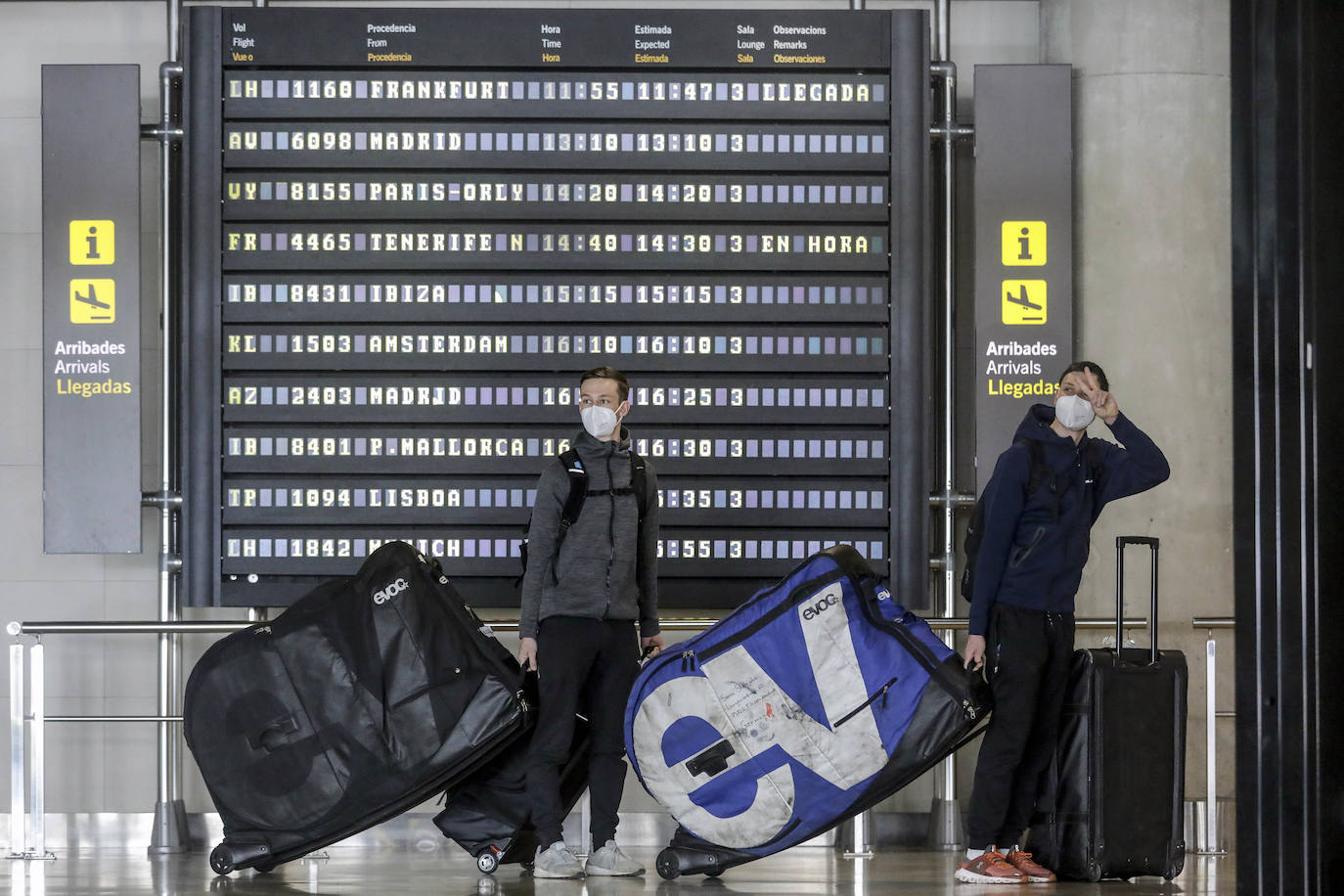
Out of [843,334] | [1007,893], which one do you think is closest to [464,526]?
[843,334]

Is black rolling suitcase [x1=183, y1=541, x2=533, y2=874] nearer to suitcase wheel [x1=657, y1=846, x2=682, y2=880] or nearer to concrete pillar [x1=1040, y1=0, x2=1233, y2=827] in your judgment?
suitcase wheel [x1=657, y1=846, x2=682, y2=880]

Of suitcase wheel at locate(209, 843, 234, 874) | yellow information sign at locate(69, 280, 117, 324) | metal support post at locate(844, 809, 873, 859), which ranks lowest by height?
metal support post at locate(844, 809, 873, 859)

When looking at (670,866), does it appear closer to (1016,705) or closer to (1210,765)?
(1016,705)

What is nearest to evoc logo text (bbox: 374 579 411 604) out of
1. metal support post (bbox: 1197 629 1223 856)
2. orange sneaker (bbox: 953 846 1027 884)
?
orange sneaker (bbox: 953 846 1027 884)

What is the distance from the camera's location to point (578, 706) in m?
5.65

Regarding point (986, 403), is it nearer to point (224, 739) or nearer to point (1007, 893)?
point (1007, 893)

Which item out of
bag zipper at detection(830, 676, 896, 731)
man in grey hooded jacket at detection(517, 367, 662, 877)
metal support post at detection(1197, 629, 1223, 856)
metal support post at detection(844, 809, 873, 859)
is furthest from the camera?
metal support post at detection(844, 809, 873, 859)

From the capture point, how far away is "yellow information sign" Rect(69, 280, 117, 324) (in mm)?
6387

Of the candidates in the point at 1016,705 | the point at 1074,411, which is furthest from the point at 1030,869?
the point at 1074,411

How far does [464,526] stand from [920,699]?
2.14 meters

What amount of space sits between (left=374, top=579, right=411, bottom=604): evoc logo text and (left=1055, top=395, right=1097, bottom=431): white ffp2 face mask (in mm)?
2536

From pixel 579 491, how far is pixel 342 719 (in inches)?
47.8

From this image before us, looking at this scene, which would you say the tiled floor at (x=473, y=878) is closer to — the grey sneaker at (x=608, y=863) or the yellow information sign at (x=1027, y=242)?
the grey sneaker at (x=608, y=863)

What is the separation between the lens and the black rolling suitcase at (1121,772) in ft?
17.8
